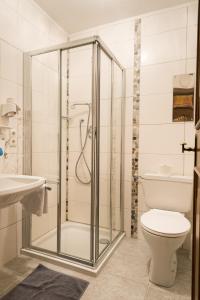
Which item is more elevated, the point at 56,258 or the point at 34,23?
the point at 34,23

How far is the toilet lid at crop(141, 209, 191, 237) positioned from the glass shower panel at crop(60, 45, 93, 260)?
61 cm

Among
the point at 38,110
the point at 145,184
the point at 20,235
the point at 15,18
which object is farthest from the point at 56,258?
the point at 15,18

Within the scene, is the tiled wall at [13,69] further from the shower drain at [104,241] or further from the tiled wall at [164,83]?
the tiled wall at [164,83]

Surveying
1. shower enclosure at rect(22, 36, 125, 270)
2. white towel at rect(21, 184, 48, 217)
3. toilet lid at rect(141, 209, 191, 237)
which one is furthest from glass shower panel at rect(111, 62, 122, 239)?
→ white towel at rect(21, 184, 48, 217)

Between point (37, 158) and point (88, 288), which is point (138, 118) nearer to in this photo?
point (37, 158)

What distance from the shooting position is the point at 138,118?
2160 millimetres

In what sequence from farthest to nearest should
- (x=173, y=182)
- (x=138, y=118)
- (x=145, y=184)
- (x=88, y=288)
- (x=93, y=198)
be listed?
(x=138, y=118), (x=145, y=184), (x=173, y=182), (x=93, y=198), (x=88, y=288)

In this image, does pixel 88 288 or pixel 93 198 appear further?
pixel 93 198

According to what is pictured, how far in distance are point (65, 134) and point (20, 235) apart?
104 cm

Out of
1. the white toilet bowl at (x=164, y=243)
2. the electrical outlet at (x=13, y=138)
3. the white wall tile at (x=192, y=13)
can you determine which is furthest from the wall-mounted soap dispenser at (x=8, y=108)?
the white wall tile at (x=192, y=13)

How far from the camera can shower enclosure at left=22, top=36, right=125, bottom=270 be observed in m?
1.71

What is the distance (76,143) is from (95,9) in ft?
4.54

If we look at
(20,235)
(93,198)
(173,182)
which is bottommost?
(20,235)

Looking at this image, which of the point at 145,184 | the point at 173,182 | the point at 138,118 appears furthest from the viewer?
the point at 138,118
